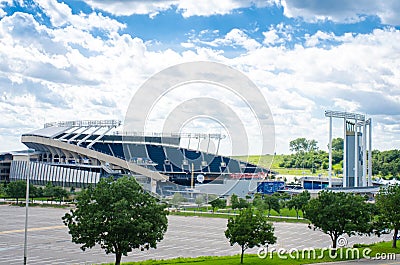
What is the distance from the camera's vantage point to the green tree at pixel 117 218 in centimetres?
2420

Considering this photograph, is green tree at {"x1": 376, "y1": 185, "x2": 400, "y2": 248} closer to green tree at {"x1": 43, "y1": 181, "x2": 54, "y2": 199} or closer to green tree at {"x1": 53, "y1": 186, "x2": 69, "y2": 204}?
green tree at {"x1": 53, "y1": 186, "x2": 69, "y2": 204}

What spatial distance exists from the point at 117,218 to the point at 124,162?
2901 inches

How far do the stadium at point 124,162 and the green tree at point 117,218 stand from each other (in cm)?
5947

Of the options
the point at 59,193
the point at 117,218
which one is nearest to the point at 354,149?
the point at 59,193

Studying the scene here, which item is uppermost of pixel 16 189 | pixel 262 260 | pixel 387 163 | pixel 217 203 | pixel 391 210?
pixel 387 163

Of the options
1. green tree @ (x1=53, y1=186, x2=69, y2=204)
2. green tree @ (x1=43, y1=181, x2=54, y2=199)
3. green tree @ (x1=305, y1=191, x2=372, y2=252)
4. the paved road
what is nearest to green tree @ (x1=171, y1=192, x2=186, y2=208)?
the paved road

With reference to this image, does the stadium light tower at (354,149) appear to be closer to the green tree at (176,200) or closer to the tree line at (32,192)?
the green tree at (176,200)

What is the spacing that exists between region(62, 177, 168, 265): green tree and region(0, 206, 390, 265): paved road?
7.37 meters

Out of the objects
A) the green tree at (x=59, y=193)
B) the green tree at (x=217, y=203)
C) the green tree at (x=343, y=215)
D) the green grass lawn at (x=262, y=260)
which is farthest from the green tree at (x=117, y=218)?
the green tree at (x=59, y=193)

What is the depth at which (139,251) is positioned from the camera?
118ft

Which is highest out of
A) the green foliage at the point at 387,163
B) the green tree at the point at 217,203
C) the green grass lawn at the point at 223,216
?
the green foliage at the point at 387,163

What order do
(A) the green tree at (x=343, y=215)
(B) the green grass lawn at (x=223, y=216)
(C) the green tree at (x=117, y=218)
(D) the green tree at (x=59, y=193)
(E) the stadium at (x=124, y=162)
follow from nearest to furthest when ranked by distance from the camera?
(C) the green tree at (x=117, y=218), (A) the green tree at (x=343, y=215), (B) the green grass lawn at (x=223, y=216), (D) the green tree at (x=59, y=193), (E) the stadium at (x=124, y=162)

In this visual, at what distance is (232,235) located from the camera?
30.3 metres

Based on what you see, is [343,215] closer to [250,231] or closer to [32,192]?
[250,231]
